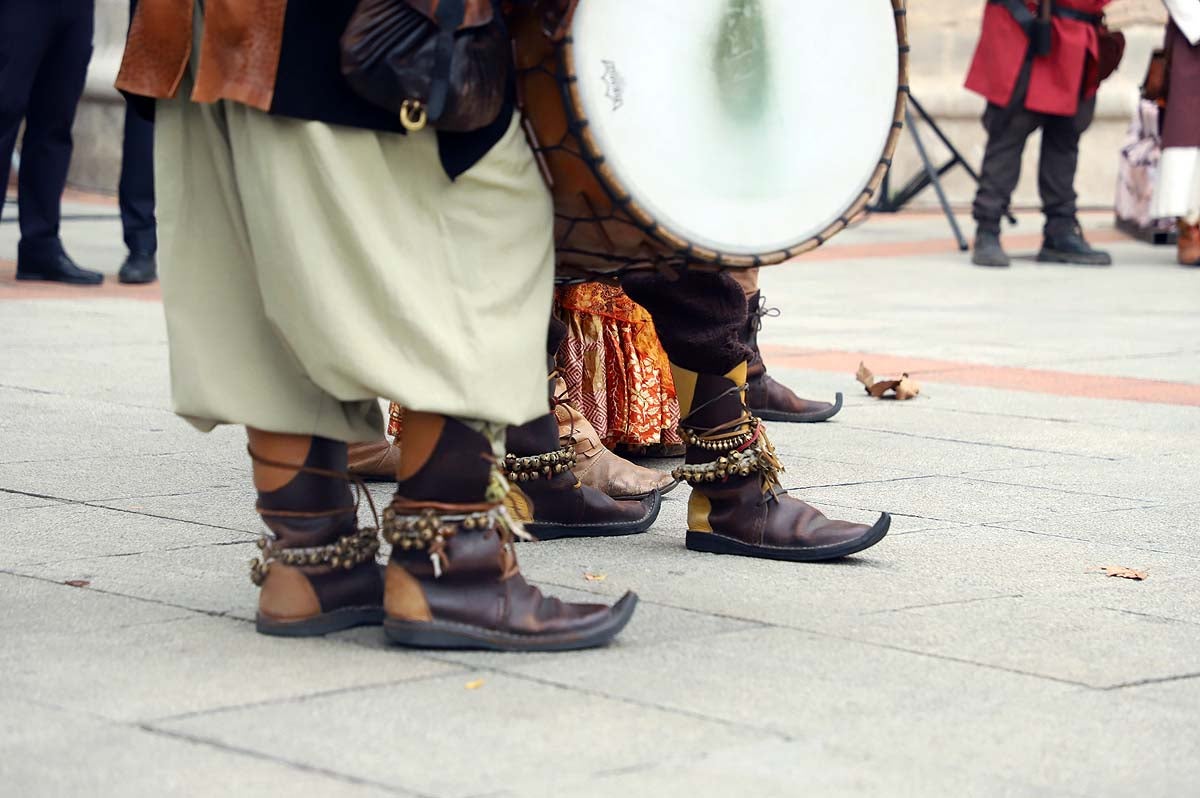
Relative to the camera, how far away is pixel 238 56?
265 cm

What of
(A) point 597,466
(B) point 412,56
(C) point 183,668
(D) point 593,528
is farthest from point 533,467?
(B) point 412,56

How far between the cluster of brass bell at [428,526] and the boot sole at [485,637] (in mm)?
116

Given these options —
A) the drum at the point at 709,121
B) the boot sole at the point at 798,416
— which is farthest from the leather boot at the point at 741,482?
the boot sole at the point at 798,416

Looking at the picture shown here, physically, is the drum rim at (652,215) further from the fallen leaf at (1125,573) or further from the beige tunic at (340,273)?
the fallen leaf at (1125,573)

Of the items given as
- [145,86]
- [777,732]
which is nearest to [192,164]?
[145,86]

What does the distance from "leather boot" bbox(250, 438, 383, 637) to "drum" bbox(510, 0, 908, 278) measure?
517 mm

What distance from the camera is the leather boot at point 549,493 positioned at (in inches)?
146

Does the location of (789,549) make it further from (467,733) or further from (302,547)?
(467,733)

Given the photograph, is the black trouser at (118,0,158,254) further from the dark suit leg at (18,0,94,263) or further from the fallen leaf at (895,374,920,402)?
the fallen leaf at (895,374,920,402)

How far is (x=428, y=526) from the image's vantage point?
2.79m

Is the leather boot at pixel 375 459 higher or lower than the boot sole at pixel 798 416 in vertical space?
higher

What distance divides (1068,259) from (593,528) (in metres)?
7.03

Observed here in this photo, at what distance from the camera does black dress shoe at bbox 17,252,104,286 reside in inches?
323

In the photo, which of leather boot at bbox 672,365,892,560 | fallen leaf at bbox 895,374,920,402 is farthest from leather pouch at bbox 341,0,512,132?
fallen leaf at bbox 895,374,920,402
